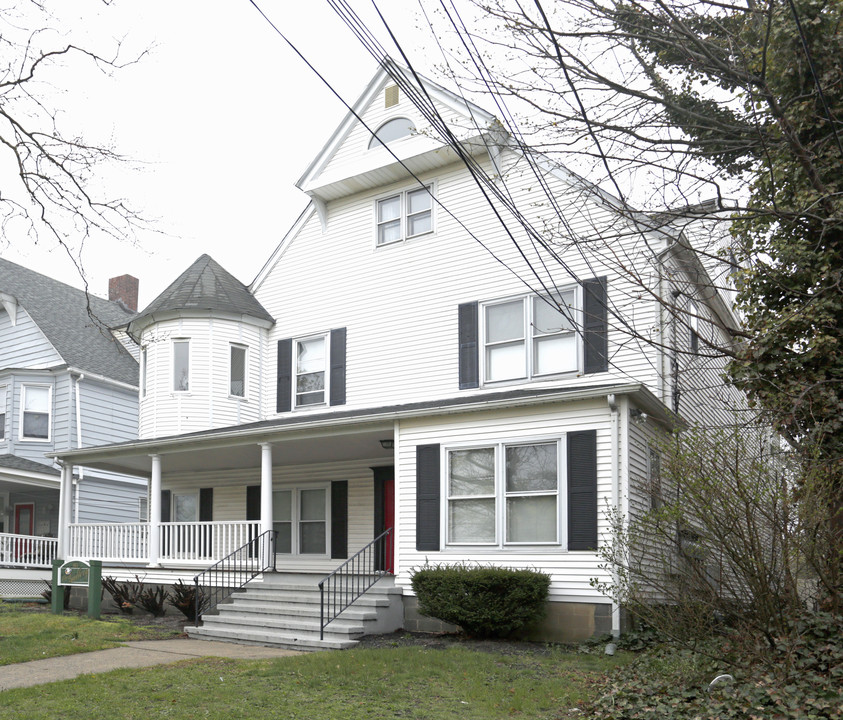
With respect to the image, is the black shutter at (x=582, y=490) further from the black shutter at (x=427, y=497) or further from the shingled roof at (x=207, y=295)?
the shingled roof at (x=207, y=295)

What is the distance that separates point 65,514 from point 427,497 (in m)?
8.75

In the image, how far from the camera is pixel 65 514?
17938mm

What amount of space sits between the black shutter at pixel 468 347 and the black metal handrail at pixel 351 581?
10.4ft

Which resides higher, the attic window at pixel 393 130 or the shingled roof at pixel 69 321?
the attic window at pixel 393 130

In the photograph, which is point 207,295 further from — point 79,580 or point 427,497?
point 427,497

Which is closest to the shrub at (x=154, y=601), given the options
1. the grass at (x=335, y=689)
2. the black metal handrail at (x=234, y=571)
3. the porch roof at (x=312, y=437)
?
the black metal handrail at (x=234, y=571)

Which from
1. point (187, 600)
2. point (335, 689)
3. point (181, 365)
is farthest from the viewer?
point (181, 365)

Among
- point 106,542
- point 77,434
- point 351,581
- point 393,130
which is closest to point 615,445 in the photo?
point 351,581

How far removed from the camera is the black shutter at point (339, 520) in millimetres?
17188

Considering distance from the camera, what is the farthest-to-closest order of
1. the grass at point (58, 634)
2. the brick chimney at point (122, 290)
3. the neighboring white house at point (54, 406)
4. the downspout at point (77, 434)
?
the brick chimney at point (122, 290) < the neighboring white house at point (54, 406) < the downspout at point (77, 434) < the grass at point (58, 634)

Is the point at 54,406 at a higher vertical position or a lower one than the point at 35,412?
higher

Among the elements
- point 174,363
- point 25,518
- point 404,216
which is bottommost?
point 25,518

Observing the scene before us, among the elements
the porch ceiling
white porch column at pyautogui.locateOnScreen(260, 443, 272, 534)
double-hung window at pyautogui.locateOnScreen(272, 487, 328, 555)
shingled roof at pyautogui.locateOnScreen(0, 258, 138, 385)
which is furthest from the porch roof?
shingled roof at pyautogui.locateOnScreen(0, 258, 138, 385)

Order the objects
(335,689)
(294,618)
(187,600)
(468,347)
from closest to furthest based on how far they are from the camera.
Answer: (335,689), (294,618), (187,600), (468,347)
